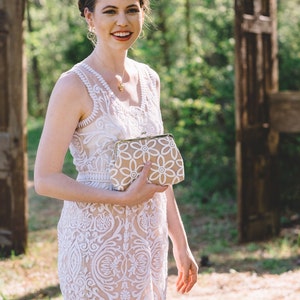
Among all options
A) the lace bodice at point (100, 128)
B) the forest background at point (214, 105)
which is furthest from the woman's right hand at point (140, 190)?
the forest background at point (214, 105)

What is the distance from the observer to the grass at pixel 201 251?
227 inches

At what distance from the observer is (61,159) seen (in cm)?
223

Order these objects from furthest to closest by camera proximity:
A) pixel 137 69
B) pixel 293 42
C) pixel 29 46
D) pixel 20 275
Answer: pixel 29 46
pixel 293 42
pixel 20 275
pixel 137 69

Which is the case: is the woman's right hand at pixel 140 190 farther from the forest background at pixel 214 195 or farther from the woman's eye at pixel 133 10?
the forest background at pixel 214 195

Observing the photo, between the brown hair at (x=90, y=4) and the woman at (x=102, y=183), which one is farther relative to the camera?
the brown hair at (x=90, y=4)

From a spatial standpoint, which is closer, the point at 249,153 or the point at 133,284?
the point at 133,284

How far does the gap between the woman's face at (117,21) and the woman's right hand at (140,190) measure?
460 millimetres

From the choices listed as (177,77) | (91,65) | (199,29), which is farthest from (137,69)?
(199,29)

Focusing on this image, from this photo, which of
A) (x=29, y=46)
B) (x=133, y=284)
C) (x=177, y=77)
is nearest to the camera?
(x=133, y=284)

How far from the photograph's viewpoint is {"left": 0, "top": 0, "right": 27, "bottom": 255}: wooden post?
630 cm

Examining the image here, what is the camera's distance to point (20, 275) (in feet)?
19.6

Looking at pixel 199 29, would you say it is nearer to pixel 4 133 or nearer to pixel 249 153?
pixel 249 153

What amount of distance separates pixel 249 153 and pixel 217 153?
7.09ft

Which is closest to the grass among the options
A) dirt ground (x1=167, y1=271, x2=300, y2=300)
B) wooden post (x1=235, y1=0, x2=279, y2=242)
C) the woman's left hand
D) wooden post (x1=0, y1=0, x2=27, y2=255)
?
dirt ground (x1=167, y1=271, x2=300, y2=300)
